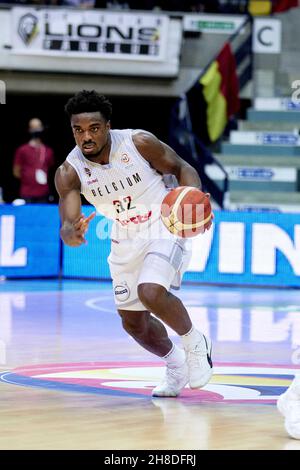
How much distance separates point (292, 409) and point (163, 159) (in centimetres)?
232

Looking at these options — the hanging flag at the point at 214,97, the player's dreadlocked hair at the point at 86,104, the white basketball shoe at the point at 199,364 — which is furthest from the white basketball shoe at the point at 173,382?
the hanging flag at the point at 214,97

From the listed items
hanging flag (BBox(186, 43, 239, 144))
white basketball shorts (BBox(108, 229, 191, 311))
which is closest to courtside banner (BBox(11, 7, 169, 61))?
hanging flag (BBox(186, 43, 239, 144))

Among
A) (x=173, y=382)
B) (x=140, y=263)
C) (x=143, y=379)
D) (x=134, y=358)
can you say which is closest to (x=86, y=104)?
(x=140, y=263)

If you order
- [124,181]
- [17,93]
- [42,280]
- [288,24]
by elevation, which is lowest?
[42,280]

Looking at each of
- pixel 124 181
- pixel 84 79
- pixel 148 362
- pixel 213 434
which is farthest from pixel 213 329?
pixel 84 79

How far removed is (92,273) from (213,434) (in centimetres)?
1172

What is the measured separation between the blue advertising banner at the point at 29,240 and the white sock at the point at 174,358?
9.57m

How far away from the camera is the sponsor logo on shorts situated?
7652mm

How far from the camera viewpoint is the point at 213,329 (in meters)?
11.8

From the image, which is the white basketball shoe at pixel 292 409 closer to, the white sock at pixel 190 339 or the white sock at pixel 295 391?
the white sock at pixel 295 391

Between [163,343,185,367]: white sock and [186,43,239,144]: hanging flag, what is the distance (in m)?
13.4

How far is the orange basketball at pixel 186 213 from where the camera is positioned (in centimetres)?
705
